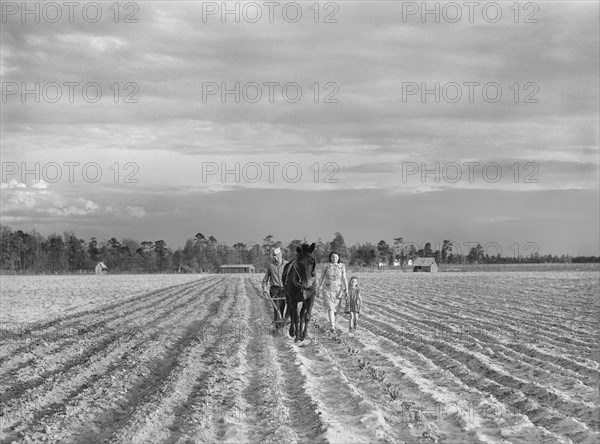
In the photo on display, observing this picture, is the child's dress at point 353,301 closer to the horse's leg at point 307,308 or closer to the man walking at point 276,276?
the man walking at point 276,276

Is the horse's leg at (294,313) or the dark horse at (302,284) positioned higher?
the dark horse at (302,284)

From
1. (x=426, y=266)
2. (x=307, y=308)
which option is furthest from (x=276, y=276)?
(x=426, y=266)

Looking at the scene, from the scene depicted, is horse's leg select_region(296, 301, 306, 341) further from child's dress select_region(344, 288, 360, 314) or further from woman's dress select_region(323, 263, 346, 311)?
child's dress select_region(344, 288, 360, 314)

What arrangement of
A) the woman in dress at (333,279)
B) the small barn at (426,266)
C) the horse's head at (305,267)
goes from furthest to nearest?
1. the small barn at (426,266)
2. the woman in dress at (333,279)
3. the horse's head at (305,267)

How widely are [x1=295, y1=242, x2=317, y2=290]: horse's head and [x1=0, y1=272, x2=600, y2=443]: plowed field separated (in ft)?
Answer: 4.01

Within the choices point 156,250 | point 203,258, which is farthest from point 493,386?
point 156,250

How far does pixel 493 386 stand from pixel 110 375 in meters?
5.46

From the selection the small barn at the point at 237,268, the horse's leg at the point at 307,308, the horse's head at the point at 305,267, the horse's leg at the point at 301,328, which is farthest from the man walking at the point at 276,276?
the small barn at the point at 237,268

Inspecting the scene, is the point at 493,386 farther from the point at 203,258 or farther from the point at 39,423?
the point at 203,258

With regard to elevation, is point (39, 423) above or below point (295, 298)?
below

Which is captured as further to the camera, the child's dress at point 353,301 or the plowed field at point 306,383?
the child's dress at point 353,301

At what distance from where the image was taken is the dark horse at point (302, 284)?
45.8ft

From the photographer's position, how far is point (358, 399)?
8.95 m

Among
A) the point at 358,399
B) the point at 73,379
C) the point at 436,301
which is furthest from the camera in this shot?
the point at 436,301
